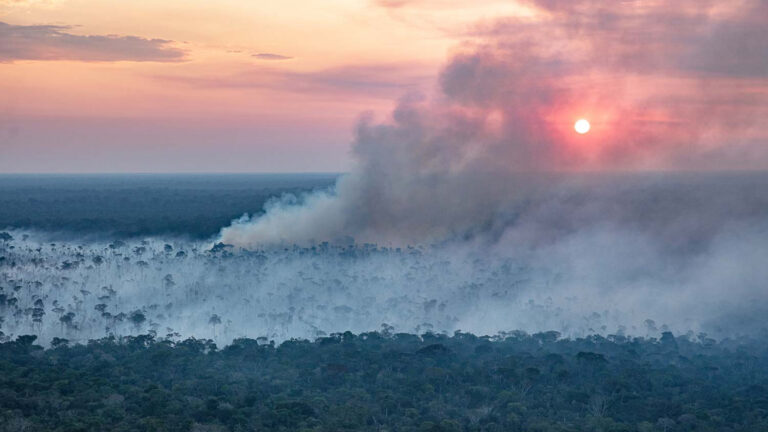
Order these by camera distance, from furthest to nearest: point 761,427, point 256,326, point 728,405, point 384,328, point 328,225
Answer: point 328,225 → point 256,326 → point 384,328 → point 728,405 → point 761,427

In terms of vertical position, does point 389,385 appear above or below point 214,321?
below

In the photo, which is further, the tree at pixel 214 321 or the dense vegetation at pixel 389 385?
the tree at pixel 214 321

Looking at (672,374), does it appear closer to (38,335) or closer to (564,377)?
(564,377)

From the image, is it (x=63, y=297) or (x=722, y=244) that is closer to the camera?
(x=63, y=297)

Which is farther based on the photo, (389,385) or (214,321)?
(214,321)

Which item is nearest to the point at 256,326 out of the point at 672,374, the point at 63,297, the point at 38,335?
the point at 38,335

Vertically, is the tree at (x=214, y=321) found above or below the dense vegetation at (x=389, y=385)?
above

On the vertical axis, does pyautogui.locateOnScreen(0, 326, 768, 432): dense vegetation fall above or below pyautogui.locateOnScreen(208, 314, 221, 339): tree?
below

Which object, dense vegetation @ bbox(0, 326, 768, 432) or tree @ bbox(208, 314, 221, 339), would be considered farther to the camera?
tree @ bbox(208, 314, 221, 339)
